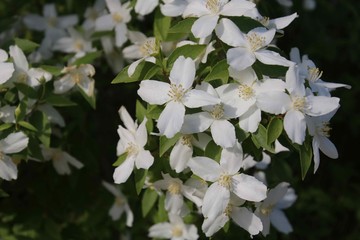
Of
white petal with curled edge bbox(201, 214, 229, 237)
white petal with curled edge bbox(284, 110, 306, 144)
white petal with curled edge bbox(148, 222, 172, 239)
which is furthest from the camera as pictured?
white petal with curled edge bbox(148, 222, 172, 239)

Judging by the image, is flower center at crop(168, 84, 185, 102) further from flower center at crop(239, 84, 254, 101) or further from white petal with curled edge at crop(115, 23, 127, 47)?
white petal with curled edge at crop(115, 23, 127, 47)

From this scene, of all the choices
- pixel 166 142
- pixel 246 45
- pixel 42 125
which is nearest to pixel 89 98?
pixel 42 125

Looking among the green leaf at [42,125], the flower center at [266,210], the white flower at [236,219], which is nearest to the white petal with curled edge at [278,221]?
the flower center at [266,210]

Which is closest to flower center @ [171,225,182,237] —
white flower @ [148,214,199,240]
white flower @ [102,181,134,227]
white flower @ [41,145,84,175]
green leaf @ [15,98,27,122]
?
white flower @ [148,214,199,240]

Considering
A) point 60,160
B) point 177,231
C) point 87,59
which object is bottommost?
point 177,231

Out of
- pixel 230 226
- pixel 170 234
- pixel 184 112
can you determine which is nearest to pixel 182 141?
pixel 184 112

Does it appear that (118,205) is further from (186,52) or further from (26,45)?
(186,52)

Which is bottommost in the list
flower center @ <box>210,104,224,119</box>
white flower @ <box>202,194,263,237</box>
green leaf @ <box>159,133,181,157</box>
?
white flower @ <box>202,194,263,237</box>
